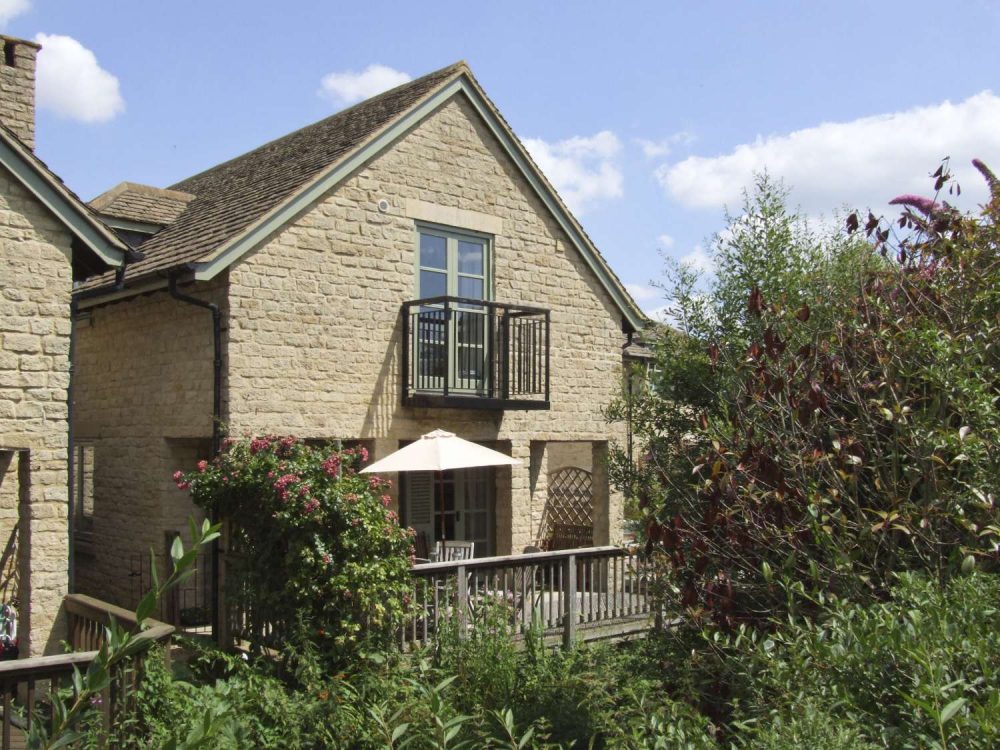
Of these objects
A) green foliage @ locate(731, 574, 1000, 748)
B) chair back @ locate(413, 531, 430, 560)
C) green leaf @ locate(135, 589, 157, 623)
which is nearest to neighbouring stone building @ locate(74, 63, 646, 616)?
chair back @ locate(413, 531, 430, 560)

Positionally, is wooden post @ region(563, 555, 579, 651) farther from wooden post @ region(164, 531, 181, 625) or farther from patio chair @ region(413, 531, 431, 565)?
wooden post @ region(164, 531, 181, 625)

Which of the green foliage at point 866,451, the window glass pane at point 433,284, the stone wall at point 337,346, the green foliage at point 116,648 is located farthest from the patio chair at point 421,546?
the green foliage at point 116,648

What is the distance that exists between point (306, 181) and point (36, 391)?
454cm

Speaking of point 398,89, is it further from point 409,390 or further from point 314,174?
point 409,390

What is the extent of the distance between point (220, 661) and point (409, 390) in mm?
5297

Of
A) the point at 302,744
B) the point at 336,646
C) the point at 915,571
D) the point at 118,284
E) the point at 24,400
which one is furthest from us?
the point at 118,284

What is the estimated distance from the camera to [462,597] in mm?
10047

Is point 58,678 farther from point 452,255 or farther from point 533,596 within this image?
point 452,255

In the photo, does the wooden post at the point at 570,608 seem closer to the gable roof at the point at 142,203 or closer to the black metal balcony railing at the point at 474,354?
the black metal balcony railing at the point at 474,354

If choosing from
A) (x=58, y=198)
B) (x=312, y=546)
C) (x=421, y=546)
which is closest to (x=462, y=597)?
(x=312, y=546)

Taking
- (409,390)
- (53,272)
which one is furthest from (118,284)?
(409,390)

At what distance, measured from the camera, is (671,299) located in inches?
427

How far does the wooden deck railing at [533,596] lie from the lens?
9.84m

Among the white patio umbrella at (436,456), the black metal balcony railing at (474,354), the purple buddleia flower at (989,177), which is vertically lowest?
the white patio umbrella at (436,456)
